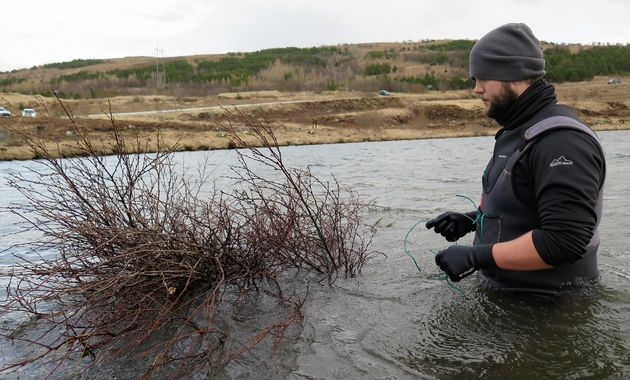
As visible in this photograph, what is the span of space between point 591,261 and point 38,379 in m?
3.57

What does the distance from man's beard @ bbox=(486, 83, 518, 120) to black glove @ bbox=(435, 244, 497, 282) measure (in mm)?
834

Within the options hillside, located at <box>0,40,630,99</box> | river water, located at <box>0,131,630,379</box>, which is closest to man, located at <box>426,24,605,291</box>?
river water, located at <box>0,131,630,379</box>

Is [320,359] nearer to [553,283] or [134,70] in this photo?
[553,283]

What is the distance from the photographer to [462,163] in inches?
640

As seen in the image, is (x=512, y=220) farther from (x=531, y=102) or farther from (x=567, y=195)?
(x=531, y=102)

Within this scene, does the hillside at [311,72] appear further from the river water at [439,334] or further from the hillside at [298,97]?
the river water at [439,334]

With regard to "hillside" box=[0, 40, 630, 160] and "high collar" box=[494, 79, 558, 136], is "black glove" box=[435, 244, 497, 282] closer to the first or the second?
"high collar" box=[494, 79, 558, 136]

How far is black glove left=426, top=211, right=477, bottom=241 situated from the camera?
12.5ft

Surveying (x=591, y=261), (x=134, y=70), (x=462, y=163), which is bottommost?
(x=462, y=163)

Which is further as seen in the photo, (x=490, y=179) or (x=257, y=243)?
(x=257, y=243)

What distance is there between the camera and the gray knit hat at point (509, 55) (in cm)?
295

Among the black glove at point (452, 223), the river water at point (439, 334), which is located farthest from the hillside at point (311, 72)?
the black glove at point (452, 223)

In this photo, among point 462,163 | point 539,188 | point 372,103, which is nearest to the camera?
point 539,188

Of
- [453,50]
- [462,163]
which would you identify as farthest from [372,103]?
[453,50]
